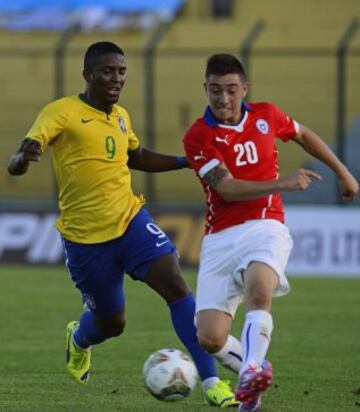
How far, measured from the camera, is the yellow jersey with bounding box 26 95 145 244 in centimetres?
940

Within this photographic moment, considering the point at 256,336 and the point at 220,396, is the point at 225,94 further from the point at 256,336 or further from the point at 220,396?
the point at 220,396

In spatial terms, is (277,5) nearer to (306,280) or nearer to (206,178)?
(306,280)

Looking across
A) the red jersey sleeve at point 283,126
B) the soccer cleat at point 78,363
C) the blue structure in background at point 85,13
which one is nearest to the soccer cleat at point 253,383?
the red jersey sleeve at point 283,126

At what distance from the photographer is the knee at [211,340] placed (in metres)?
8.48

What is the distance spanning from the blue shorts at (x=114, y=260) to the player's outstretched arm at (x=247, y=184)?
3.21 feet

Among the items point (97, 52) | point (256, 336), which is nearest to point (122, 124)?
point (97, 52)

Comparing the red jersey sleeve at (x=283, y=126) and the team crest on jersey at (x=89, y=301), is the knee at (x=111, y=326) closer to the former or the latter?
the team crest on jersey at (x=89, y=301)

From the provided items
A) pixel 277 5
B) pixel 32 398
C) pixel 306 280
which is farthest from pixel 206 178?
pixel 277 5

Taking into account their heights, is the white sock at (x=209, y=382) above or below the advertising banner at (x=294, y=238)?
above

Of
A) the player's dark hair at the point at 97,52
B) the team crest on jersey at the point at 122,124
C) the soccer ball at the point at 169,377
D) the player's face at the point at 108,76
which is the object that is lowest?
the soccer ball at the point at 169,377

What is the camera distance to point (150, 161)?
9992 mm

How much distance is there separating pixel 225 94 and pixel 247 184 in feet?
2.19

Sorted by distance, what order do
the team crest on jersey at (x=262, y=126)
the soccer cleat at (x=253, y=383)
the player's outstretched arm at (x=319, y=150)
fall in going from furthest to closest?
the player's outstretched arm at (x=319, y=150) < the team crest on jersey at (x=262, y=126) < the soccer cleat at (x=253, y=383)

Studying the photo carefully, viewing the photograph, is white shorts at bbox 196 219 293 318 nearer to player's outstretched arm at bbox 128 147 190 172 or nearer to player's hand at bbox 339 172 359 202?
player's hand at bbox 339 172 359 202
